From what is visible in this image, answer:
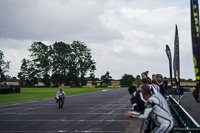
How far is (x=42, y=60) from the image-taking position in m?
105

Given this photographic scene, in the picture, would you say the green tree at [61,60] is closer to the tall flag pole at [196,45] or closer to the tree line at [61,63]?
the tree line at [61,63]

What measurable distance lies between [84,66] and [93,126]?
95064 millimetres

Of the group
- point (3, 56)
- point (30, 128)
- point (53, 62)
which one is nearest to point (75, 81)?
point (53, 62)

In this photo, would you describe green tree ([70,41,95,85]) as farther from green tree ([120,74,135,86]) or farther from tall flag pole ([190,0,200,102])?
tall flag pole ([190,0,200,102])

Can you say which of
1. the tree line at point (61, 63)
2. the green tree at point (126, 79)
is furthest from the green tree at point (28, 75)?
the green tree at point (126, 79)

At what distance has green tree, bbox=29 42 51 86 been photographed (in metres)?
106

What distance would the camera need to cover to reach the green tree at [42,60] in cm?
10619

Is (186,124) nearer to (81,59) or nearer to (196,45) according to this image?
(196,45)

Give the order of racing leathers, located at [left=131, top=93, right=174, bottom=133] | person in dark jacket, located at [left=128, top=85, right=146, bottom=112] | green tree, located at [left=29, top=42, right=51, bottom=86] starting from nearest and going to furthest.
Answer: racing leathers, located at [left=131, top=93, right=174, bottom=133], person in dark jacket, located at [left=128, top=85, right=146, bottom=112], green tree, located at [left=29, top=42, right=51, bottom=86]

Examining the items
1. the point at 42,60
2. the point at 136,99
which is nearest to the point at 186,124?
the point at 136,99

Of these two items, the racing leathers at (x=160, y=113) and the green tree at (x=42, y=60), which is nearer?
the racing leathers at (x=160, y=113)

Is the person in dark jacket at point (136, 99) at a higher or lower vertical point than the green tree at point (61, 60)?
lower

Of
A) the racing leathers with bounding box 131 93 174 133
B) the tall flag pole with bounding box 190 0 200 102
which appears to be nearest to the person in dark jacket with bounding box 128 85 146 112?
the racing leathers with bounding box 131 93 174 133

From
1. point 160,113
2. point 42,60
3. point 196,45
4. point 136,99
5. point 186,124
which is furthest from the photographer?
point 42,60
